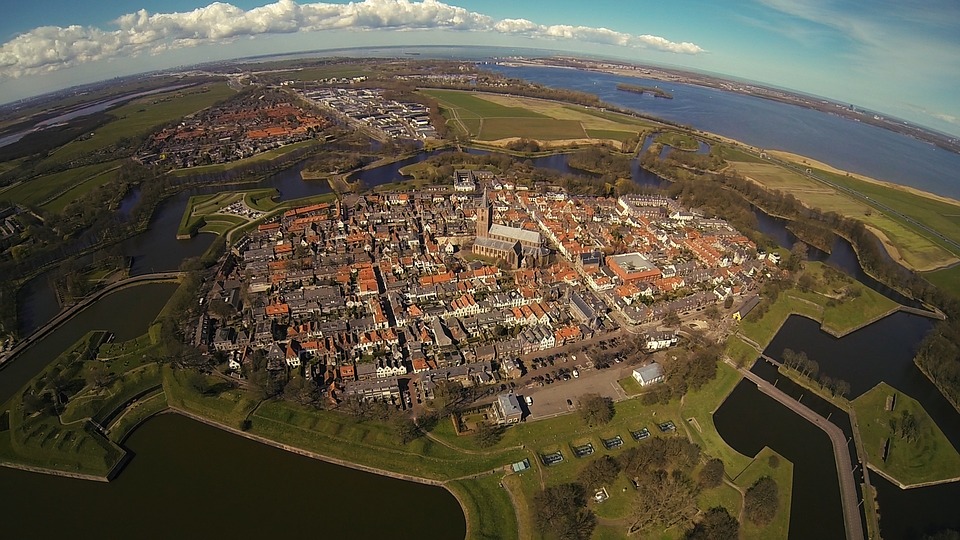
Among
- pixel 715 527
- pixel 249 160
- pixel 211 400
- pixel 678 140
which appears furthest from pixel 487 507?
pixel 678 140

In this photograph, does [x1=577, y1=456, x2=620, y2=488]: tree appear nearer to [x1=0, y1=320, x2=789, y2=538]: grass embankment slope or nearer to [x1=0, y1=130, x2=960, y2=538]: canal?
[x1=0, y1=320, x2=789, y2=538]: grass embankment slope

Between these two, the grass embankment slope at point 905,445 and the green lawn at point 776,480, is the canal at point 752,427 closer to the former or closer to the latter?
the green lawn at point 776,480

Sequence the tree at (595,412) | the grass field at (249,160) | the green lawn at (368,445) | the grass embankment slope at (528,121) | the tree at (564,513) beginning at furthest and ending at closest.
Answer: the grass embankment slope at (528,121)
the grass field at (249,160)
the tree at (595,412)
the green lawn at (368,445)
the tree at (564,513)

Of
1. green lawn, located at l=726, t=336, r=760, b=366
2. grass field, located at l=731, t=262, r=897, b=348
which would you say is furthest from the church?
grass field, located at l=731, t=262, r=897, b=348

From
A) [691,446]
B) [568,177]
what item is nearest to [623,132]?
[568,177]

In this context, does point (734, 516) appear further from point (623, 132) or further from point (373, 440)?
point (623, 132)

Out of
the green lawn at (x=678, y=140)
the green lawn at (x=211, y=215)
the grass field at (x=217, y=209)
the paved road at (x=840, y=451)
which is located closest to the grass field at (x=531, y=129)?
the green lawn at (x=678, y=140)
